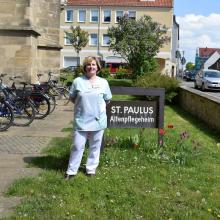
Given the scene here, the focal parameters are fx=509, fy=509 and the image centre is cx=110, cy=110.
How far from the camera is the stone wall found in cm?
1262

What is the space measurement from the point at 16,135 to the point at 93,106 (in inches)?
168

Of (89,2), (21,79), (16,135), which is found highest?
(89,2)

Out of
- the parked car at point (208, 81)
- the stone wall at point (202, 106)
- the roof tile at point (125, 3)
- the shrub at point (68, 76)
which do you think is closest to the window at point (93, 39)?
the roof tile at point (125, 3)

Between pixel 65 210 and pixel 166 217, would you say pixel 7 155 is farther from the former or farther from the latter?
pixel 166 217

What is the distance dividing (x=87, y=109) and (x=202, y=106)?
330 inches

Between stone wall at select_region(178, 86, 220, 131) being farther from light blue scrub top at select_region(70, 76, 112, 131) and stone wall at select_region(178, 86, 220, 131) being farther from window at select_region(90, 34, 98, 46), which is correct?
window at select_region(90, 34, 98, 46)

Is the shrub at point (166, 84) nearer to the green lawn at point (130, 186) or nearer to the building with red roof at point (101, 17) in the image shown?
the green lawn at point (130, 186)

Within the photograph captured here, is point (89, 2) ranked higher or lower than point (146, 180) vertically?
higher

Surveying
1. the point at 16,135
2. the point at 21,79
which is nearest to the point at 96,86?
the point at 16,135

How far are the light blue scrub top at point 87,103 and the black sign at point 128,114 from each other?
4.79ft

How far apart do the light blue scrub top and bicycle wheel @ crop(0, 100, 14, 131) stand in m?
4.66

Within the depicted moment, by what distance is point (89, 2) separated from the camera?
76062 millimetres

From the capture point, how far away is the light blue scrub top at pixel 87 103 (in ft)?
22.4

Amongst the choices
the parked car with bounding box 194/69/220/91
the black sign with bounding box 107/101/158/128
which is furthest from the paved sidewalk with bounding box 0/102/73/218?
the parked car with bounding box 194/69/220/91
